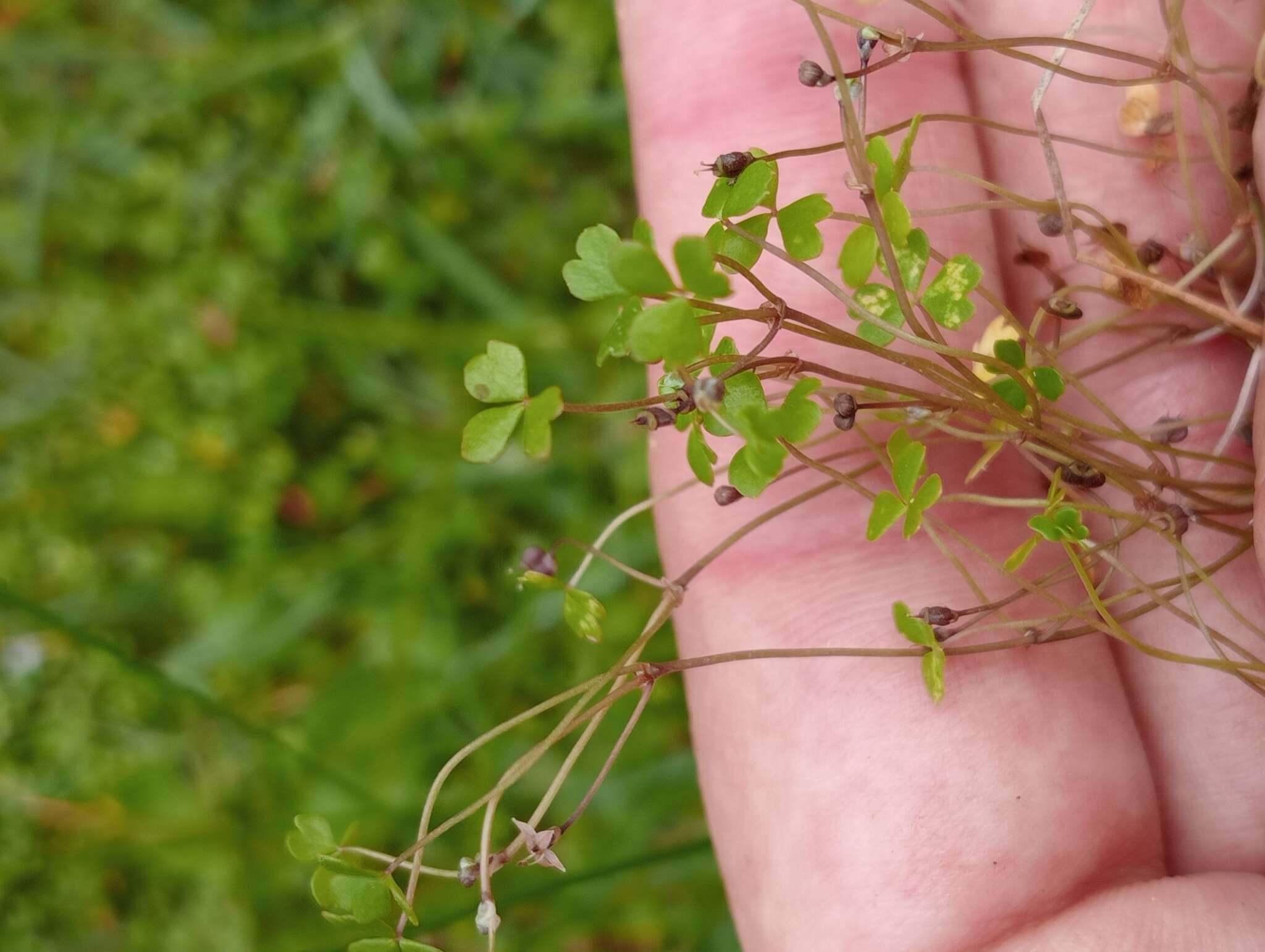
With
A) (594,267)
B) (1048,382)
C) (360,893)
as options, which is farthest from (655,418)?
(360,893)

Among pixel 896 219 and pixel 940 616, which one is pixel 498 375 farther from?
pixel 940 616

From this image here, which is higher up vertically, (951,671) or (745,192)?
(745,192)

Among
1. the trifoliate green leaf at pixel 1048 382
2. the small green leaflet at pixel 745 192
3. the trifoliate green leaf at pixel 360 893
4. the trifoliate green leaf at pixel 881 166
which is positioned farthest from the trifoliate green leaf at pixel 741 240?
the trifoliate green leaf at pixel 360 893

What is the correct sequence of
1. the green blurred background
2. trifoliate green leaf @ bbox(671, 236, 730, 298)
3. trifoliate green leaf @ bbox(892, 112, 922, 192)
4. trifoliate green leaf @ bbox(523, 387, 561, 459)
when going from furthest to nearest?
the green blurred background
trifoliate green leaf @ bbox(892, 112, 922, 192)
trifoliate green leaf @ bbox(523, 387, 561, 459)
trifoliate green leaf @ bbox(671, 236, 730, 298)

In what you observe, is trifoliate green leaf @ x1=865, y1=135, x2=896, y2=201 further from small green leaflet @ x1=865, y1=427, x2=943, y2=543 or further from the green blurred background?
the green blurred background

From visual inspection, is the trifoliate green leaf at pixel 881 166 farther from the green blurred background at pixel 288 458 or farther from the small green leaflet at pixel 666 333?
the green blurred background at pixel 288 458

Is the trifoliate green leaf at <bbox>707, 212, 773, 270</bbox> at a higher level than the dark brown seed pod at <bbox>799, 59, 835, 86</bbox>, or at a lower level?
lower

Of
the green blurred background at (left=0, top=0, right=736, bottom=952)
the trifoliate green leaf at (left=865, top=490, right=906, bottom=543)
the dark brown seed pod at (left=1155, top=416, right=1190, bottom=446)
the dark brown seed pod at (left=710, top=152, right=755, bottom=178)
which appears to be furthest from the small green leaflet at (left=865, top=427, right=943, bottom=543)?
the green blurred background at (left=0, top=0, right=736, bottom=952)
